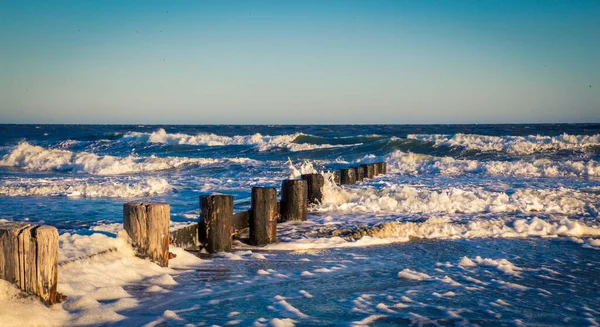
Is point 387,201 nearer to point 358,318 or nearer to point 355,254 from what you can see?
point 355,254

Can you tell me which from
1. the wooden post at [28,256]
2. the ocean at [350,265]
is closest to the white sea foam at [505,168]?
the ocean at [350,265]

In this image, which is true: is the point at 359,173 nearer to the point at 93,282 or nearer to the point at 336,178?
the point at 336,178

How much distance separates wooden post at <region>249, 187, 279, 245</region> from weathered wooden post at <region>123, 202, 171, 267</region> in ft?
5.44

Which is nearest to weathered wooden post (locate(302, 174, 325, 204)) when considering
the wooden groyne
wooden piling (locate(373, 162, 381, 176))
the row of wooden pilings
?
the row of wooden pilings

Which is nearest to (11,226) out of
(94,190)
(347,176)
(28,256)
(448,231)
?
(28,256)

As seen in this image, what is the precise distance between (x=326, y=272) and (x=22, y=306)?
260 centimetres

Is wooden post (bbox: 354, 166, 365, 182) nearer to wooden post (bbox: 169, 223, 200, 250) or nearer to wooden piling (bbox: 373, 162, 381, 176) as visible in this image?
wooden piling (bbox: 373, 162, 381, 176)

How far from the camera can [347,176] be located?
1155 cm

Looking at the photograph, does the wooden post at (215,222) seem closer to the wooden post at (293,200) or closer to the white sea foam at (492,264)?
the wooden post at (293,200)

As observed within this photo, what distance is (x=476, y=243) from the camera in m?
6.53

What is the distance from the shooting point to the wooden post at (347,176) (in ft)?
37.4

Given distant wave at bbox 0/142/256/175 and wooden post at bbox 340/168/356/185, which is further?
distant wave at bbox 0/142/256/175

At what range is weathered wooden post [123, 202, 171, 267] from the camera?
A: 466 cm

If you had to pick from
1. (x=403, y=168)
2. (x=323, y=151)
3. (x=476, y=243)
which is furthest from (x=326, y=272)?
(x=323, y=151)
